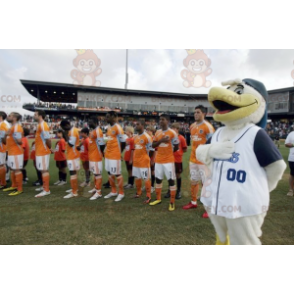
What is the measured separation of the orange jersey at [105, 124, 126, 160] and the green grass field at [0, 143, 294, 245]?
1.20 metres

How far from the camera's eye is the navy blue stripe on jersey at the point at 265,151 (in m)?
1.80

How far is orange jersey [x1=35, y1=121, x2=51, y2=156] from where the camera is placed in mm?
5434

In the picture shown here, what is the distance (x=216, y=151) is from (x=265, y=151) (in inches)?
16.6

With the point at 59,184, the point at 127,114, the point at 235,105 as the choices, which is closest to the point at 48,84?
the point at 127,114

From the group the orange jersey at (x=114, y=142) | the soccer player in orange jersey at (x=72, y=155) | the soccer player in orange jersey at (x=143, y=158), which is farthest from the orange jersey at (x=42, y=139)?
the soccer player in orange jersey at (x=143, y=158)

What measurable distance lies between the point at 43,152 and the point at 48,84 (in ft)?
107

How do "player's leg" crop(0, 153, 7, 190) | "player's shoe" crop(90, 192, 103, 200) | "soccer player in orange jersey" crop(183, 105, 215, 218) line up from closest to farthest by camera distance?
"soccer player in orange jersey" crop(183, 105, 215, 218)
"player's shoe" crop(90, 192, 103, 200)
"player's leg" crop(0, 153, 7, 190)

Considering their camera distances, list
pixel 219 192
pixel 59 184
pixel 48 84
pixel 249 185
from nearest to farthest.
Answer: pixel 249 185, pixel 219 192, pixel 59 184, pixel 48 84

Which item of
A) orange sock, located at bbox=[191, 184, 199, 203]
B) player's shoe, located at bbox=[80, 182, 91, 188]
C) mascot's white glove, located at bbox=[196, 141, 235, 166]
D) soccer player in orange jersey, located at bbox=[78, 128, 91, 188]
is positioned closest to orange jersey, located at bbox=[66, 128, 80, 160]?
soccer player in orange jersey, located at bbox=[78, 128, 91, 188]

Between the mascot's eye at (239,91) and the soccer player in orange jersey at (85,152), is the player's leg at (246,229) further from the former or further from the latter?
the soccer player in orange jersey at (85,152)

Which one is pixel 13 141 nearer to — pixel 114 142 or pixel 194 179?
pixel 114 142

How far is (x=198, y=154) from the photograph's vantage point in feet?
7.25

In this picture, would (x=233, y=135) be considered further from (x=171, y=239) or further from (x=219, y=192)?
(x=171, y=239)

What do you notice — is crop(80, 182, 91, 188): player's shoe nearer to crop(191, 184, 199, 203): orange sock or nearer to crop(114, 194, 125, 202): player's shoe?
crop(114, 194, 125, 202): player's shoe
